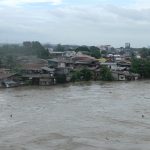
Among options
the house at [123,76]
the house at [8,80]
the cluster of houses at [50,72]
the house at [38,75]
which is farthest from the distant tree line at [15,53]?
the house at [123,76]

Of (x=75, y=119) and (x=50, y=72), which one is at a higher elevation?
(x=50, y=72)

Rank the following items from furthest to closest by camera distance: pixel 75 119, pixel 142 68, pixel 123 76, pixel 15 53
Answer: pixel 15 53 < pixel 142 68 < pixel 123 76 < pixel 75 119

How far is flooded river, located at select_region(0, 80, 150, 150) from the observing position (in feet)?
24.8

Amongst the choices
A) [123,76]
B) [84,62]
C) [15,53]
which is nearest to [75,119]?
[123,76]

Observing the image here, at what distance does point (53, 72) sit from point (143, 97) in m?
5.60

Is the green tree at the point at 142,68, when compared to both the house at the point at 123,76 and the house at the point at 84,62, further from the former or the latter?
the house at the point at 84,62

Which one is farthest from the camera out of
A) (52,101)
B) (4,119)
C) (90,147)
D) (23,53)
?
(23,53)

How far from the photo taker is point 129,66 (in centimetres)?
2067

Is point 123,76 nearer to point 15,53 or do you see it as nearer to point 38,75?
point 38,75

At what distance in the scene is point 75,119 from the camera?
9539 millimetres

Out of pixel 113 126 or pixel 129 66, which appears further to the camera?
pixel 129 66

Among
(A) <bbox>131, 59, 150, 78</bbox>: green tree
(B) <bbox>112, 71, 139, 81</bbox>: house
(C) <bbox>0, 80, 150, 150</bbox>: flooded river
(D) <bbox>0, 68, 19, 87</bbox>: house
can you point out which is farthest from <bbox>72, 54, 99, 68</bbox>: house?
(C) <bbox>0, 80, 150, 150</bbox>: flooded river

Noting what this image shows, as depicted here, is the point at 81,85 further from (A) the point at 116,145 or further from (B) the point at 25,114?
(A) the point at 116,145

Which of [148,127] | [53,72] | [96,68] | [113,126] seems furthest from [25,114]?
[96,68]
